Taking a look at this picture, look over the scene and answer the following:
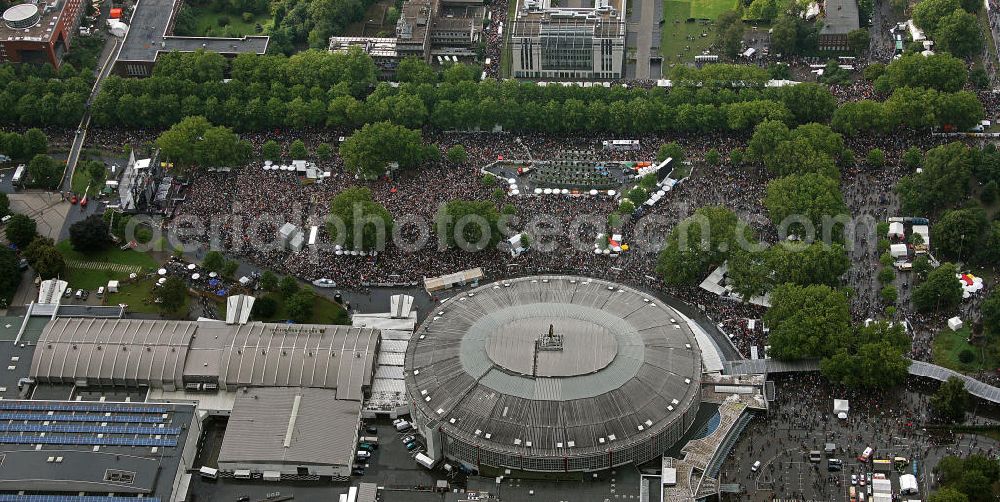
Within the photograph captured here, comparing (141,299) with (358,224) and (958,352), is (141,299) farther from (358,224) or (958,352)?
(958,352)

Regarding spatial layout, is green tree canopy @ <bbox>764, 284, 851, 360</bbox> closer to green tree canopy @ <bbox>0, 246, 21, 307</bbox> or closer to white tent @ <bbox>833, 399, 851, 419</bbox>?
white tent @ <bbox>833, 399, 851, 419</bbox>

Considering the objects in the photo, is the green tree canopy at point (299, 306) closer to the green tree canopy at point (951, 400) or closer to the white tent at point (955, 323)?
the green tree canopy at point (951, 400)

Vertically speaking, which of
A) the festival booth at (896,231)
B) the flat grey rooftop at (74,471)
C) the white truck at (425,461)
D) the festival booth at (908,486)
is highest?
the festival booth at (896,231)

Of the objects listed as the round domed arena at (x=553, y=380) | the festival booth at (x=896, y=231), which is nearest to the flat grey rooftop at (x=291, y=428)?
the round domed arena at (x=553, y=380)

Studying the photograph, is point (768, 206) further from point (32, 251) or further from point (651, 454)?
point (32, 251)

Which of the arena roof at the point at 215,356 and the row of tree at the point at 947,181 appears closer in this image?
the arena roof at the point at 215,356

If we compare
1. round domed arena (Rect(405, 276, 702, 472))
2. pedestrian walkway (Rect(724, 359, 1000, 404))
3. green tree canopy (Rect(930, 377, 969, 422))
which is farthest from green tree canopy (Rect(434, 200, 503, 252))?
green tree canopy (Rect(930, 377, 969, 422))

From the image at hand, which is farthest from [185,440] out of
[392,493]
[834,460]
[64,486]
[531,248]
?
[834,460]
